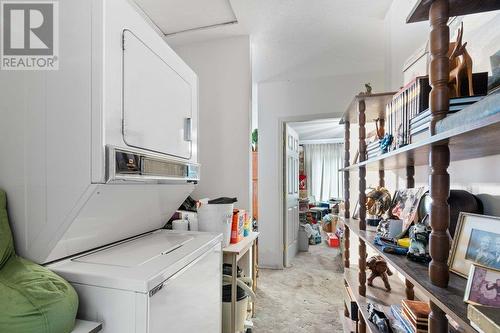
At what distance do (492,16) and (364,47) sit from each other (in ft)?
6.49

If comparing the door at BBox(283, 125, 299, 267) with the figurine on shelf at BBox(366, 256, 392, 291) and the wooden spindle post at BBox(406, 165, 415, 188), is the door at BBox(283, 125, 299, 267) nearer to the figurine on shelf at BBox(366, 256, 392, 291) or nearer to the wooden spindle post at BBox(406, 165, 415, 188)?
the figurine on shelf at BBox(366, 256, 392, 291)

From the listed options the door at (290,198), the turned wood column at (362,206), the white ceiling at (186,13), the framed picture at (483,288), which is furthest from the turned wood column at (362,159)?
the door at (290,198)

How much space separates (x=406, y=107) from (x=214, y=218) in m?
1.30

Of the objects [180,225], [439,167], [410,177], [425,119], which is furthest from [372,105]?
[180,225]

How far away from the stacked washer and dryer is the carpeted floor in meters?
1.44

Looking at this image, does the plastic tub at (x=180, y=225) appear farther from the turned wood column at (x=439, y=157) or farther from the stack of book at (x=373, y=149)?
the turned wood column at (x=439, y=157)

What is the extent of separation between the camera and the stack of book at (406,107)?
968 millimetres

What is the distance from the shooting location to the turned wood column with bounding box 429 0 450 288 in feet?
2.22

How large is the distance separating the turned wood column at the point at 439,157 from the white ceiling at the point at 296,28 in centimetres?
166

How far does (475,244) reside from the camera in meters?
0.72

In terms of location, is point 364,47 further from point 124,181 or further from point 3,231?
point 3,231

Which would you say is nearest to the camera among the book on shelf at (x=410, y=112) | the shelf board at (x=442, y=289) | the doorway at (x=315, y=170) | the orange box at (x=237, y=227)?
the shelf board at (x=442, y=289)

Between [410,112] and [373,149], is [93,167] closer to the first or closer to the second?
[410,112]

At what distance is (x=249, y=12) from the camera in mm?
2182
